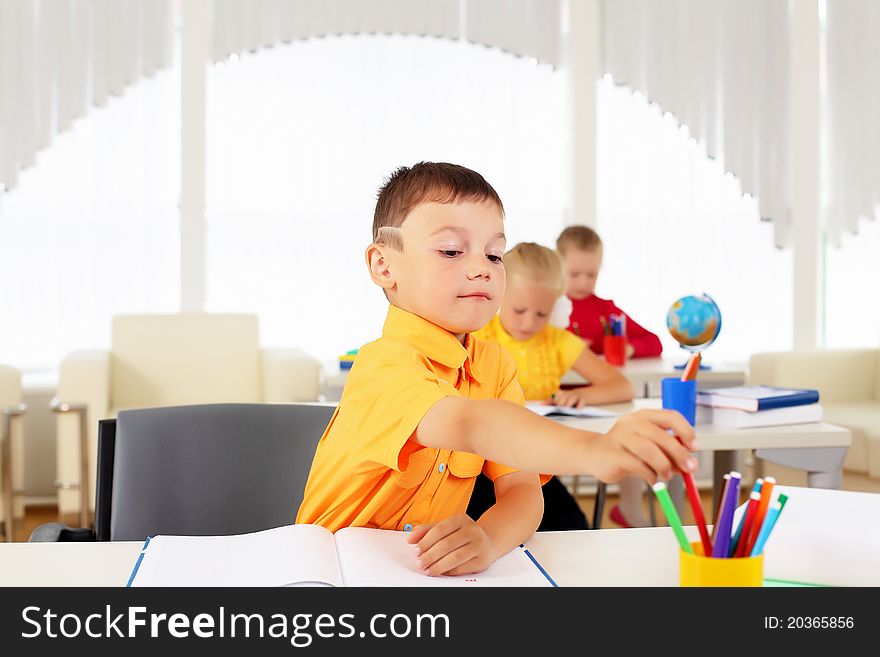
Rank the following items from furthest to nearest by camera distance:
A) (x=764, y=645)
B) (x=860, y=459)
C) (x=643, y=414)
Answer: (x=860, y=459) < (x=643, y=414) < (x=764, y=645)

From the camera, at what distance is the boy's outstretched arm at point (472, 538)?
2.93 feet

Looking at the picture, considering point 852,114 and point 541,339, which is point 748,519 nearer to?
point 541,339

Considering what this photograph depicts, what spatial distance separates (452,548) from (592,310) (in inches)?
120

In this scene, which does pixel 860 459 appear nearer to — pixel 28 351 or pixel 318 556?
pixel 318 556

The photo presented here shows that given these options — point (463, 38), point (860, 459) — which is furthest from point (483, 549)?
point (463, 38)

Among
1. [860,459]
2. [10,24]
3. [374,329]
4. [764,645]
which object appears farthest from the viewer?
[374,329]

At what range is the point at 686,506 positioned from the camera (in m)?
3.38

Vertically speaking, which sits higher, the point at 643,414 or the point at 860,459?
the point at 643,414

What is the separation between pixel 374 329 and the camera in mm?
4633

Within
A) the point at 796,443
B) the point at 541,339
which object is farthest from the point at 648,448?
the point at 541,339

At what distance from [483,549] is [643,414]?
0.88 feet

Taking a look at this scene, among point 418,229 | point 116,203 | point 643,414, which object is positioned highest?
point 116,203

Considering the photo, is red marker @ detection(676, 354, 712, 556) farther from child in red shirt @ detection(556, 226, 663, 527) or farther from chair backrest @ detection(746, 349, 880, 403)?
chair backrest @ detection(746, 349, 880, 403)

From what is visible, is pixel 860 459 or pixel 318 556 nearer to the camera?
pixel 318 556
